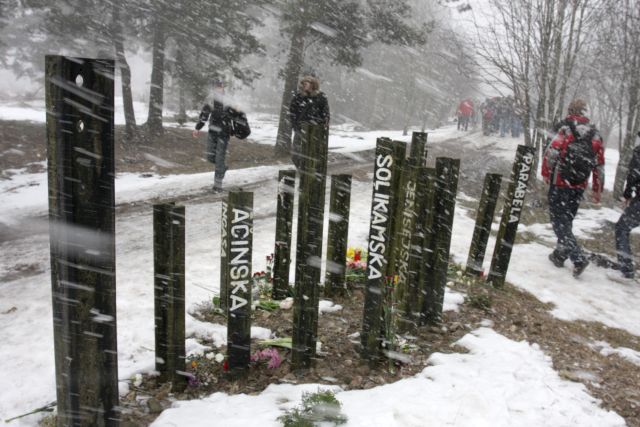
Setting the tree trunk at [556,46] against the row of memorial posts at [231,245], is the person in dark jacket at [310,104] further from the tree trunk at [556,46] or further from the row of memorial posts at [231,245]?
the tree trunk at [556,46]

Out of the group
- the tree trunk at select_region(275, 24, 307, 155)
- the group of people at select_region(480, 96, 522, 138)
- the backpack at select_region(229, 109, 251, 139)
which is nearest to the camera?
the backpack at select_region(229, 109, 251, 139)

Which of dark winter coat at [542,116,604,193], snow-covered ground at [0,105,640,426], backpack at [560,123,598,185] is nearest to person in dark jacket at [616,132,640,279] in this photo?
snow-covered ground at [0,105,640,426]

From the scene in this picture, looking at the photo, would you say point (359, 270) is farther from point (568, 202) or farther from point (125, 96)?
point (125, 96)

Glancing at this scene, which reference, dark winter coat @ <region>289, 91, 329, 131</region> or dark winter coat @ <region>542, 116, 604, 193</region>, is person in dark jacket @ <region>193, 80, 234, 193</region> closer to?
dark winter coat @ <region>289, 91, 329, 131</region>

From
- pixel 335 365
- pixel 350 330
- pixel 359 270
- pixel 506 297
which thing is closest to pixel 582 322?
pixel 506 297

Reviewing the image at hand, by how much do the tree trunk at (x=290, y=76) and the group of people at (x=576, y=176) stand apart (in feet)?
32.3

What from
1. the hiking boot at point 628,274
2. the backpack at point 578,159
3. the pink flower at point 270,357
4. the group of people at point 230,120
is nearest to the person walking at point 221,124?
the group of people at point 230,120

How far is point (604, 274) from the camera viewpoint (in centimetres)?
756

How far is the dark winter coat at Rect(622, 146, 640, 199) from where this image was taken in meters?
6.80

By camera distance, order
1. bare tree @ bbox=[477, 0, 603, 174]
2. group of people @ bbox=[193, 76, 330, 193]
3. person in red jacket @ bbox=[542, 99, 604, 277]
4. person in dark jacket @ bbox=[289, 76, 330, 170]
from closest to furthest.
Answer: person in red jacket @ bbox=[542, 99, 604, 277] < person in dark jacket @ bbox=[289, 76, 330, 170] < group of people @ bbox=[193, 76, 330, 193] < bare tree @ bbox=[477, 0, 603, 174]

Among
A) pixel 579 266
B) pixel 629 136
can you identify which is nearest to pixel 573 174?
pixel 579 266

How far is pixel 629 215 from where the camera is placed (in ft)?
23.4

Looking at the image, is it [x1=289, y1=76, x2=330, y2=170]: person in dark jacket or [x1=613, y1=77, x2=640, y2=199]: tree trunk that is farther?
[x1=613, y1=77, x2=640, y2=199]: tree trunk

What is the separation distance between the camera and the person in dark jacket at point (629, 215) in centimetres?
691
